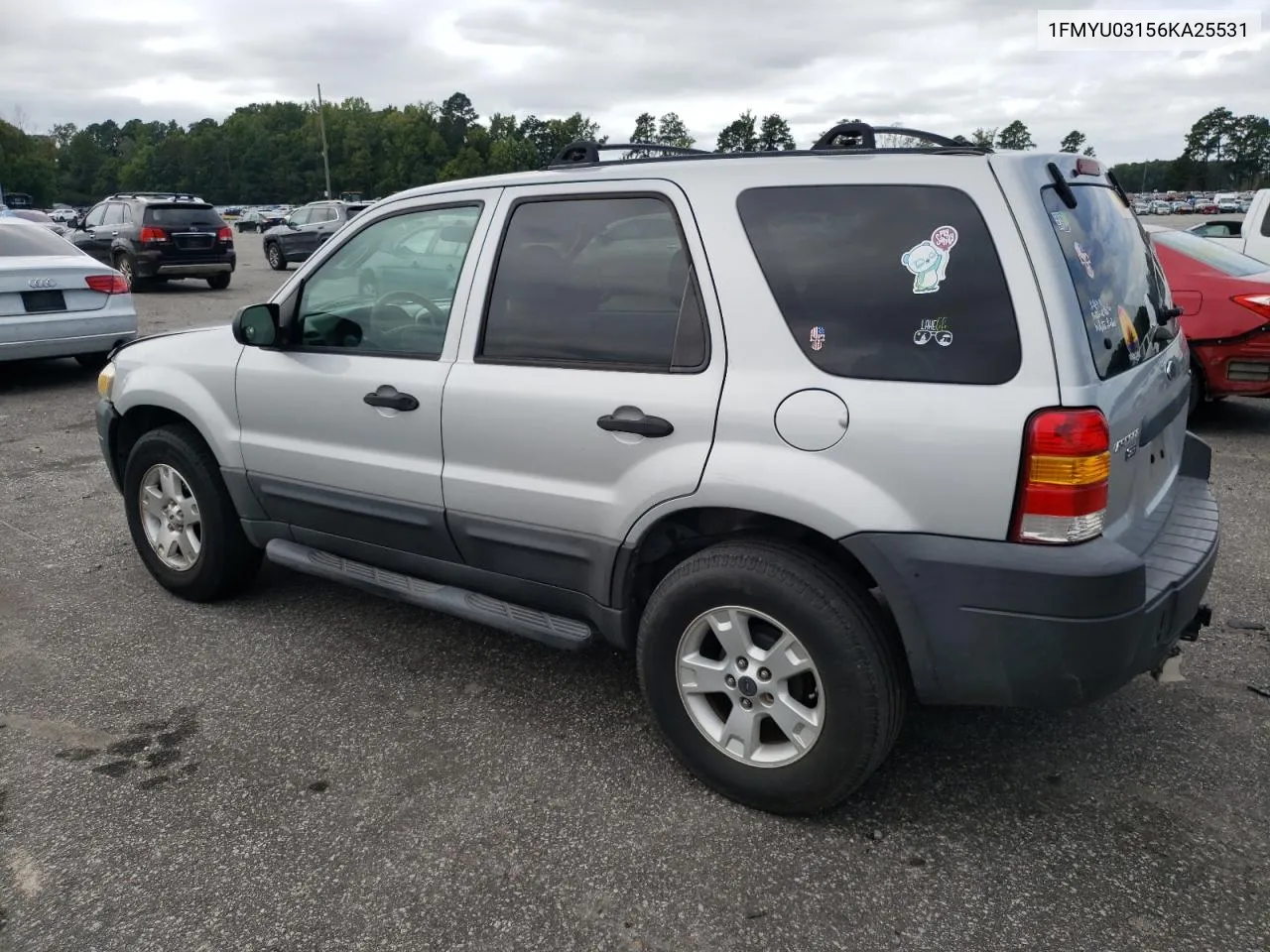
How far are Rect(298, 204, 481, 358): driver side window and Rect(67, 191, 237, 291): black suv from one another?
1508 centimetres

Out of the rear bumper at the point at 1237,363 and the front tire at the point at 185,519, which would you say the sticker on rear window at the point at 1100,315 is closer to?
the front tire at the point at 185,519

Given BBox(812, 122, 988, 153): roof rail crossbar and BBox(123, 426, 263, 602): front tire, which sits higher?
BBox(812, 122, 988, 153): roof rail crossbar

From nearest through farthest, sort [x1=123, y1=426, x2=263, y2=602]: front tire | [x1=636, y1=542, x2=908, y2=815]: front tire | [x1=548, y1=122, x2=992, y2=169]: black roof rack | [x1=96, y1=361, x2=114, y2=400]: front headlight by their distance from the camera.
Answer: [x1=636, y1=542, x2=908, y2=815]: front tire → [x1=548, y1=122, x2=992, y2=169]: black roof rack → [x1=123, y1=426, x2=263, y2=602]: front tire → [x1=96, y1=361, x2=114, y2=400]: front headlight

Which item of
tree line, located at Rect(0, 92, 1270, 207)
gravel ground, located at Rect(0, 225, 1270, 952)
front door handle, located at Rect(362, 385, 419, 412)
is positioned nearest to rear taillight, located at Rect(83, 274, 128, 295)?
gravel ground, located at Rect(0, 225, 1270, 952)

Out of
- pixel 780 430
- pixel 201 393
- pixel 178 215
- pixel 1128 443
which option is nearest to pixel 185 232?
pixel 178 215

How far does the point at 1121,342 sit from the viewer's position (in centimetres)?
258

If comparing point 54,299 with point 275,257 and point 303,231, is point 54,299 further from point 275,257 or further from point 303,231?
point 275,257

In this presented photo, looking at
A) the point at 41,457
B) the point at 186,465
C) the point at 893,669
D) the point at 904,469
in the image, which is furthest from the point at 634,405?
the point at 41,457

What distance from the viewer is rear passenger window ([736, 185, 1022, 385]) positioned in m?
2.38

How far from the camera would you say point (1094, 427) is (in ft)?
7.53

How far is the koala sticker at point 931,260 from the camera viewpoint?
7.99ft

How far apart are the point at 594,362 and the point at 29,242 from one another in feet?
27.8

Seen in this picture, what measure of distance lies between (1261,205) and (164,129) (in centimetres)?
14918

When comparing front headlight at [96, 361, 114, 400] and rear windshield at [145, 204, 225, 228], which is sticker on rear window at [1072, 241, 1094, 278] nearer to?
front headlight at [96, 361, 114, 400]
